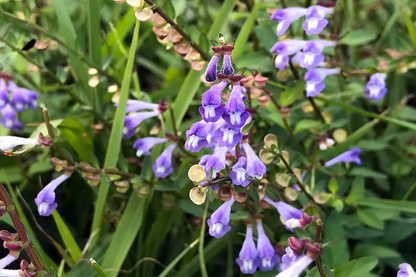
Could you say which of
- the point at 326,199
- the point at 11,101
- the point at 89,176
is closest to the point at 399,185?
the point at 326,199

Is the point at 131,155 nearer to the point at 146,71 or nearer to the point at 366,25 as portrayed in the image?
the point at 146,71

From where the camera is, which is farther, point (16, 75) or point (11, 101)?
point (16, 75)

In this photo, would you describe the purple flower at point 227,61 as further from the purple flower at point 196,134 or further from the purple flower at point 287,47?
the purple flower at point 287,47

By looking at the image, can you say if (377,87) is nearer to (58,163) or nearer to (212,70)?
(212,70)

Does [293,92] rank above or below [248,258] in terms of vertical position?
above

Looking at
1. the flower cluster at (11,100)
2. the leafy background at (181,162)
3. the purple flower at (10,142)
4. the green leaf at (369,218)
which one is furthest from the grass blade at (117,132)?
the green leaf at (369,218)


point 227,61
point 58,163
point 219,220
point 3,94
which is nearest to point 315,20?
point 227,61
